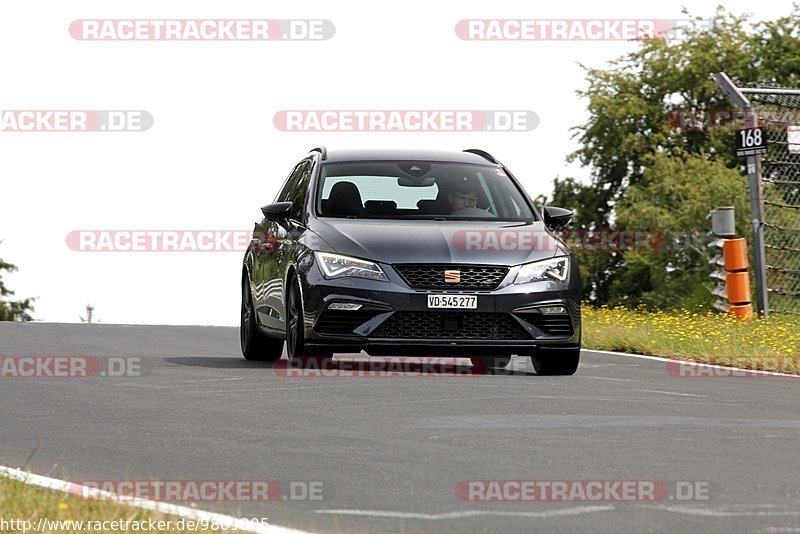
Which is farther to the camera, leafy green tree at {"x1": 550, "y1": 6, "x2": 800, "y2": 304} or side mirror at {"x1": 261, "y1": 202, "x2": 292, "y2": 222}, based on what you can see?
A: leafy green tree at {"x1": 550, "y1": 6, "x2": 800, "y2": 304}

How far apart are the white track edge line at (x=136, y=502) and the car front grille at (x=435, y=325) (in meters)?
5.37

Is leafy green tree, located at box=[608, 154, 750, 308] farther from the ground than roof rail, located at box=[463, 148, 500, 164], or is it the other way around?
leafy green tree, located at box=[608, 154, 750, 308]

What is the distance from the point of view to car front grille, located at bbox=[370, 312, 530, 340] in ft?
43.1

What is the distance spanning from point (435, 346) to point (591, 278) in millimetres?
55837

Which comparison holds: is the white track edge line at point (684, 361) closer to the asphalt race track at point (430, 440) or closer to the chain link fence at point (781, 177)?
the asphalt race track at point (430, 440)

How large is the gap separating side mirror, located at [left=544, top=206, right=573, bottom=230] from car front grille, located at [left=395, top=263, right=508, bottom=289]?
1333mm

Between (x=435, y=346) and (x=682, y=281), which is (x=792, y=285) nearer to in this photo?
(x=435, y=346)

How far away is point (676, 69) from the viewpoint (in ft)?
242

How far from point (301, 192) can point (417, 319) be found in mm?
2359

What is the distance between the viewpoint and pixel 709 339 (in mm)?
17812
